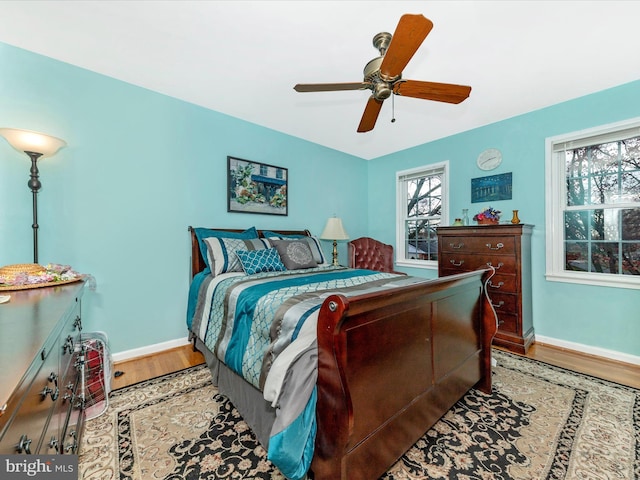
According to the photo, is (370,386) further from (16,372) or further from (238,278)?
(238,278)

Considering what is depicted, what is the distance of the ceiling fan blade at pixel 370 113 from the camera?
6.21 ft

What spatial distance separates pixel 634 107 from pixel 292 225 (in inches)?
138

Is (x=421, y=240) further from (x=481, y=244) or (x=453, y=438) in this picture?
(x=453, y=438)

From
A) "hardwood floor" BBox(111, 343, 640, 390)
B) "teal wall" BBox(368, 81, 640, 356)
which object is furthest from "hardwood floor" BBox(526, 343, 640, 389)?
"teal wall" BBox(368, 81, 640, 356)

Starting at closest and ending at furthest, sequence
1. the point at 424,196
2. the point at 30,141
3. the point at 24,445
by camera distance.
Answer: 1. the point at 24,445
2. the point at 30,141
3. the point at 424,196

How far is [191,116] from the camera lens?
9.33 feet

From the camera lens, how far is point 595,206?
8.86ft

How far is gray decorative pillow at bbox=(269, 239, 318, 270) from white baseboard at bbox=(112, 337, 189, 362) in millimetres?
1307

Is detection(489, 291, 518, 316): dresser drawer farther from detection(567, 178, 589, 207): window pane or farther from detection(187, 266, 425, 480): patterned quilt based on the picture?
detection(187, 266, 425, 480): patterned quilt

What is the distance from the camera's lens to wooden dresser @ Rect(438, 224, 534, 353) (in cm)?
269

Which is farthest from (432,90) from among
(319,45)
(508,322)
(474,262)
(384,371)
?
(508,322)

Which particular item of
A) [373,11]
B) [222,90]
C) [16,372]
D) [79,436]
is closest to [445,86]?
[373,11]

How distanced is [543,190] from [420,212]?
1484mm

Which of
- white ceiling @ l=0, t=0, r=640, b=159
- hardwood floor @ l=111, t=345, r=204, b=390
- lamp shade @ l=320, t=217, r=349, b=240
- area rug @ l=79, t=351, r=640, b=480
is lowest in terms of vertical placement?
area rug @ l=79, t=351, r=640, b=480
